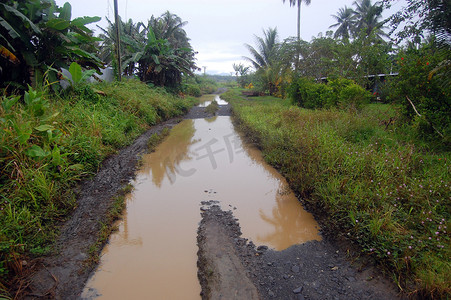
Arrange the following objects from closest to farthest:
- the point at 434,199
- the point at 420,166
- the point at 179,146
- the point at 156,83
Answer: the point at 434,199 → the point at 420,166 → the point at 179,146 → the point at 156,83

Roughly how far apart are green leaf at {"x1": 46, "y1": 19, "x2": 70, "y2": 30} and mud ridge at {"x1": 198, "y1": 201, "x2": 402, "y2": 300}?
6.21 m

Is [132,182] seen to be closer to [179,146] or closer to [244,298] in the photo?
[179,146]

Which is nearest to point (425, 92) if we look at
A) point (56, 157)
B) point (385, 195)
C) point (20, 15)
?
point (385, 195)

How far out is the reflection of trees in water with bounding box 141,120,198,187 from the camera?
5.83 meters

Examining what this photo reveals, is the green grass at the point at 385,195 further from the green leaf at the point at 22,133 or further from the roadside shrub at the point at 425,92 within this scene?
the green leaf at the point at 22,133

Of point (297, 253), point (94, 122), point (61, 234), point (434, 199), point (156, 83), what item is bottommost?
point (297, 253)

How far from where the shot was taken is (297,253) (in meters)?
3.14

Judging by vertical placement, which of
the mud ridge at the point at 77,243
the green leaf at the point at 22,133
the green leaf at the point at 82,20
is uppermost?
the green leaf at the point at 82,20

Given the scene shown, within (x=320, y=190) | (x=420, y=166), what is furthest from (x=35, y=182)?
(x=420, y=166)

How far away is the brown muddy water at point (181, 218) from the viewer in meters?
2.75

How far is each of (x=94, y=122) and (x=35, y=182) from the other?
2.85 metres

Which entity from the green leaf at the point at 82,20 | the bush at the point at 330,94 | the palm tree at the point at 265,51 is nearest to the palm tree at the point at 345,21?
the palm tree at the point at 265,51

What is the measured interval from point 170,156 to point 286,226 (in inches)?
163

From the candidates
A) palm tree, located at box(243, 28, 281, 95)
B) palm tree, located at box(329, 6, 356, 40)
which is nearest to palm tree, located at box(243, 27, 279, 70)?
palm tree, located at box(243, 28, 281, 95)
